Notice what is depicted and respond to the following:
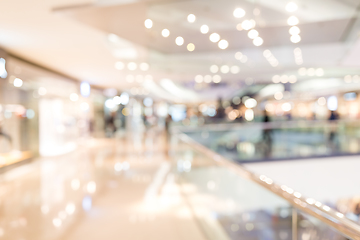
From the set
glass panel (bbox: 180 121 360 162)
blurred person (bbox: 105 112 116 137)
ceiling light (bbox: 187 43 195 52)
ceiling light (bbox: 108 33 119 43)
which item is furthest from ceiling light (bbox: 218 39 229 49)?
blurred person (bbox: 105 112 116 137)

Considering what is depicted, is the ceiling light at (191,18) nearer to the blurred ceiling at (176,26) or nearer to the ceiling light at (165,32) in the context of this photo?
the blurred ceiling at (176,26)

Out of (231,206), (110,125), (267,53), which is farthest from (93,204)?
(110,125)

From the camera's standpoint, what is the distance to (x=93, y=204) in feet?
15.7

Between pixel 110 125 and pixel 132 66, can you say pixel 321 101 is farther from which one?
pixel 132 66

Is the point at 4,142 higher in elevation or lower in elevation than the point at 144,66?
lower

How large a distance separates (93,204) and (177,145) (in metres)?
3.67

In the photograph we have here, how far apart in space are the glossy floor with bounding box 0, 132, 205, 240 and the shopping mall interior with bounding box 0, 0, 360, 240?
27 millimetres

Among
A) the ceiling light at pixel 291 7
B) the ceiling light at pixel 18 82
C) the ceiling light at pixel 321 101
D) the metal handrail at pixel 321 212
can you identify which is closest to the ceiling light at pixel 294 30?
the ceiling light at pixel 291 7

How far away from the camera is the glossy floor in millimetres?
3648

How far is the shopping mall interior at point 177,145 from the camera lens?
369cm

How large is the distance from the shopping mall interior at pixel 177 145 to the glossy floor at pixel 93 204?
0.03 metres

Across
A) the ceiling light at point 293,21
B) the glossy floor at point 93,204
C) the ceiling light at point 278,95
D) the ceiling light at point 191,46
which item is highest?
the ceiling light at point 278,95

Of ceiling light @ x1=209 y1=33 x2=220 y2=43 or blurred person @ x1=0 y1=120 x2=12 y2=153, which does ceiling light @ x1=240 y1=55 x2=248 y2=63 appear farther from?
blurred person @ x1=0 y1=120 x2=12 y2=153

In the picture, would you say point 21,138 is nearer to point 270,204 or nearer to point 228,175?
point 228,175
